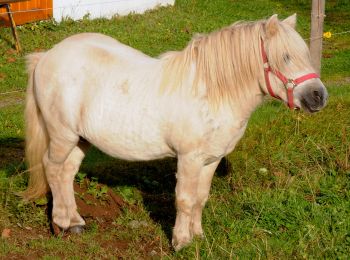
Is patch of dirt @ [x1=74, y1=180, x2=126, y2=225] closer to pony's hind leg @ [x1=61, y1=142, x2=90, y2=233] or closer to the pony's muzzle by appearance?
pony's hind leg @ [x1=61, y1=142, x2=90, y2=233]

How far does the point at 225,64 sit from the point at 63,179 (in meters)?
1.73

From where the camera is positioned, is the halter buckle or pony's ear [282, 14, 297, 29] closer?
the halter buckle

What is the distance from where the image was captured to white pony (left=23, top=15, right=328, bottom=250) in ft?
13.9

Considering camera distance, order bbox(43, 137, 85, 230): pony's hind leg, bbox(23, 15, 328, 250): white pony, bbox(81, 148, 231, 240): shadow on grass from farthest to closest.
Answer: bbox(81, 148, 231, 240): shadow on grass
bbox(43, 137, 85, 230): pony's hind leg
bbox(23, 15, 328, 250): white pony

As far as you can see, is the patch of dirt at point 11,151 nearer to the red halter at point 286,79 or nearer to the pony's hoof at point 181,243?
the pony's hoof at point 181,243

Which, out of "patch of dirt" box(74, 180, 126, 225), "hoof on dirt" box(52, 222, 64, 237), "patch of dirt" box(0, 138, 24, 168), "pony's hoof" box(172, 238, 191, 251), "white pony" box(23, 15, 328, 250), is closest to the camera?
"white pony" box(23, 15, 328, 250)

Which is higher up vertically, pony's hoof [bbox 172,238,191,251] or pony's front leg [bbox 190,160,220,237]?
pony's front leg [bbox 190,160,220,237]

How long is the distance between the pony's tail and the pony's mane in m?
1.28

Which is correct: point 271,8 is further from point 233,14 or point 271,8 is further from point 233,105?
point 233,105

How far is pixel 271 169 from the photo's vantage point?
5949mm

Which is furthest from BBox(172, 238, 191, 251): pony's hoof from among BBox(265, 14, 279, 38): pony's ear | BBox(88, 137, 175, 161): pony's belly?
BBox(265, 14, 279, 38): pony's ear

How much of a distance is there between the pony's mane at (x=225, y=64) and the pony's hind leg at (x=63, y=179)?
113cm

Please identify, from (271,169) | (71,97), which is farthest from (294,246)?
(71,97)

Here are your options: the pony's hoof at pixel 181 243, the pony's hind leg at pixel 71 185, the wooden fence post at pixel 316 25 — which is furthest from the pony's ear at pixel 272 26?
the wooden fence post at pixel 316 25
